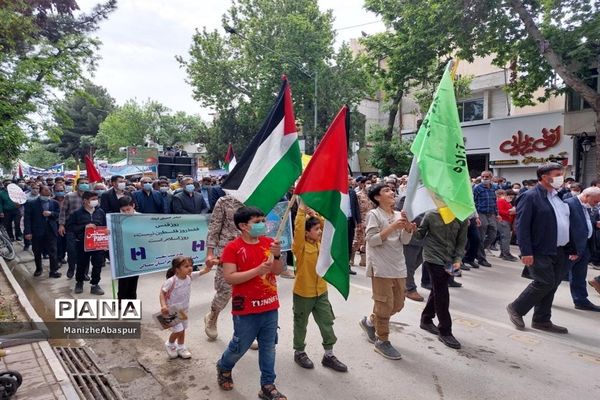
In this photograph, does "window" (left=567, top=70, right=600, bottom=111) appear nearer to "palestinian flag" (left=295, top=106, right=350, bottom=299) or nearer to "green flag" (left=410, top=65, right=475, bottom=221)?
"green flag" (left=410, top=65, right=475, bottom=221)

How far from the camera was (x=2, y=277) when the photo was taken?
743 cm

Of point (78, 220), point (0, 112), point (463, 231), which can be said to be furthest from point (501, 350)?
point (0, 112)

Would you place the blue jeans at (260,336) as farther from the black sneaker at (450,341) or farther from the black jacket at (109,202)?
the black jacket at (109,202)

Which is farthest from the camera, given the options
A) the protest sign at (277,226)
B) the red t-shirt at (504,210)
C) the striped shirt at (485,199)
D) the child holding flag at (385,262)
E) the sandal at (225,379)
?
the red t-shirt at (504,210)

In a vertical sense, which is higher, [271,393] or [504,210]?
[504,210]

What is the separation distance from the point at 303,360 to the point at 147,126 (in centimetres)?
5127

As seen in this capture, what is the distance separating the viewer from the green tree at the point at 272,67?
84.5 feet

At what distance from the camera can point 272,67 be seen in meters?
26.2

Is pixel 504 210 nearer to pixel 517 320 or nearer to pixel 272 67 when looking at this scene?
pixel 517 320

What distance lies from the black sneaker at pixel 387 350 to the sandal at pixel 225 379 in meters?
1.59

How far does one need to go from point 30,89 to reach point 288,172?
721 centimetres

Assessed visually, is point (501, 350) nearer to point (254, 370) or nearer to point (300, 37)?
point (254, 370)

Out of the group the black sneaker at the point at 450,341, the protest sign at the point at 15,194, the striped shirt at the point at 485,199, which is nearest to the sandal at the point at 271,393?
the black sneaker at the point at 450,341

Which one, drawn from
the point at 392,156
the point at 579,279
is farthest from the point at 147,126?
the point at 579,279
